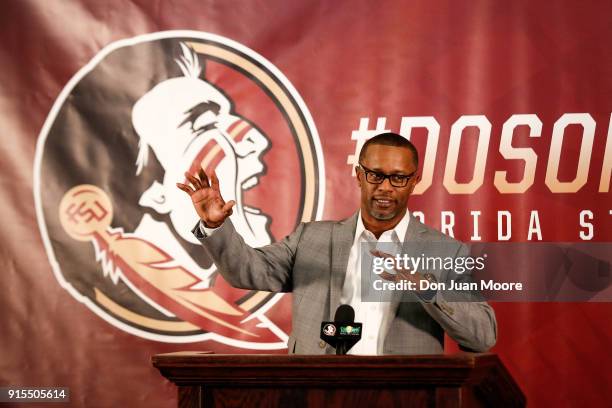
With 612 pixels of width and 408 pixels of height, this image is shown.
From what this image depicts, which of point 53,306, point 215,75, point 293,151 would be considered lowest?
point 53,306

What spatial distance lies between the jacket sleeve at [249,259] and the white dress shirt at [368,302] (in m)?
0.22

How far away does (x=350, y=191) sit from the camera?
12.4 feet

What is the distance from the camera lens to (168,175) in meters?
3.90

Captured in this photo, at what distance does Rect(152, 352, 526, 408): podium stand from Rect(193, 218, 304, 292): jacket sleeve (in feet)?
2.45

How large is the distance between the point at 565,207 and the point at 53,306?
2304 mm

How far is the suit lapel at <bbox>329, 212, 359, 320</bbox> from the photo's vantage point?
110 inches

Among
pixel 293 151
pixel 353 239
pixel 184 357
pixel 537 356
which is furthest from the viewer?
pixel 293 151

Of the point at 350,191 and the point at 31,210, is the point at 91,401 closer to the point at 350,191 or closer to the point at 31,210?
the point at 31,210

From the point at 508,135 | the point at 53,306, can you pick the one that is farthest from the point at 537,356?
the point at 53,306

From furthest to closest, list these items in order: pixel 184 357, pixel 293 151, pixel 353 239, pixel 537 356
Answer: pixel 293 151, pixel 537 356, pixel 353 239, pixel 184 357

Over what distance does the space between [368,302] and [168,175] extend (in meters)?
1.45

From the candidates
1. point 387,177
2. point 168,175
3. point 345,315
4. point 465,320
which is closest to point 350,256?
point 387,177

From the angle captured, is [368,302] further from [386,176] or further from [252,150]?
[252,150]

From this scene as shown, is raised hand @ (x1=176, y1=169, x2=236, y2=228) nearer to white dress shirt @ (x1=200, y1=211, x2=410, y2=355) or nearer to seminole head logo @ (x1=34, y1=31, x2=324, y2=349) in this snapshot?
white dress shirt @ (x1=200, y1=211, x2=410, y2=355)
